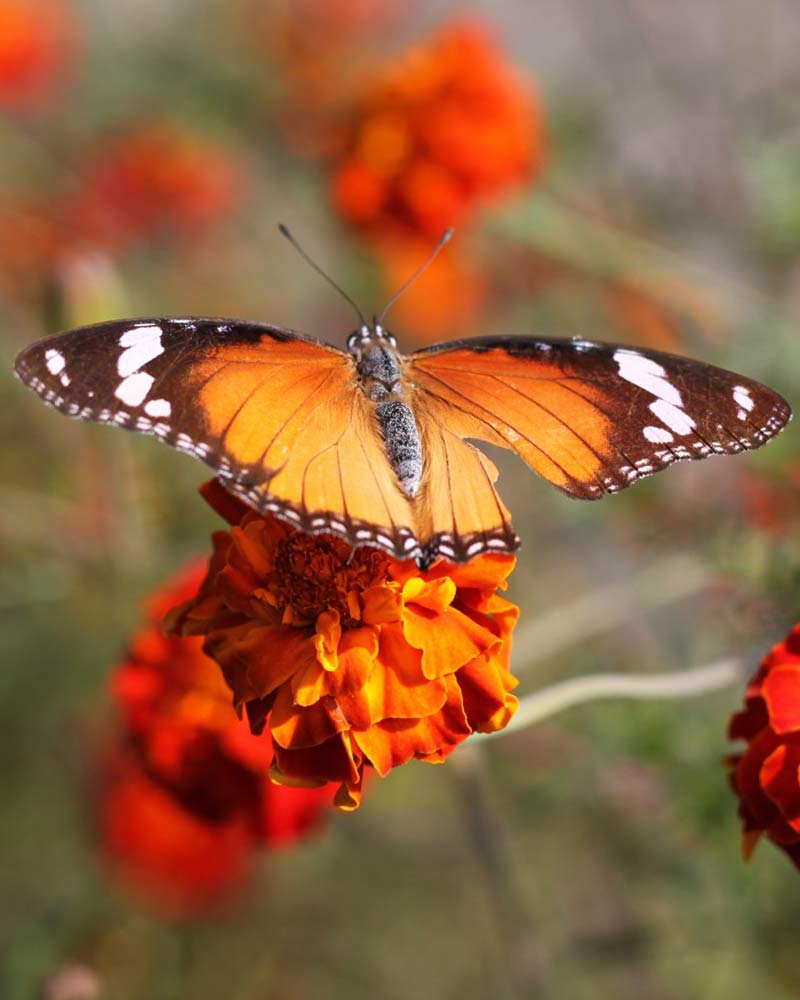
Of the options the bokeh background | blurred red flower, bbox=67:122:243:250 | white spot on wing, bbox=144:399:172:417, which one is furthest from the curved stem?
blurred red flower, bbox=67:122:243:250

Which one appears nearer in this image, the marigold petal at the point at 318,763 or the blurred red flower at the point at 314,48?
the marigold petal at the point at 318,763

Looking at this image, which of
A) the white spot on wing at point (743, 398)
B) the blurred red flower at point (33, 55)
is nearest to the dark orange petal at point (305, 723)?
the white spot on wing at point (743, 398)

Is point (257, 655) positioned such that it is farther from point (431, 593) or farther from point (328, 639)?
point (431, 593)

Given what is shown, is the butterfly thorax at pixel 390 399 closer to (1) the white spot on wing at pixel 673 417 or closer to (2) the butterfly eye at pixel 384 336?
(2) the butterfly eye at pixel 384 336

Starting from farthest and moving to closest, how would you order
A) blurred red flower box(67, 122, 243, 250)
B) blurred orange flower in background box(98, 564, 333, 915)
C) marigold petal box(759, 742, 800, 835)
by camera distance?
1. blurred red flower box(67, 122, 243, 250)
2. blurred orange flower in background box(98, 564, 333, 915)
3. marigold petal box(759, 742, 800, 835)

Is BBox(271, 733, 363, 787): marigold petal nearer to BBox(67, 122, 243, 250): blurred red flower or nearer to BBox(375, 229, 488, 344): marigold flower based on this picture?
BBox(375, 229, 488, 344): marigold flower

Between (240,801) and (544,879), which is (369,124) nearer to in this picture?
(240,801)
